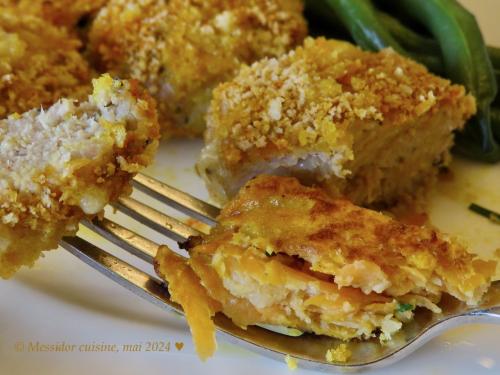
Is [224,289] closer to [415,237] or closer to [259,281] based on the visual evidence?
[259,281]

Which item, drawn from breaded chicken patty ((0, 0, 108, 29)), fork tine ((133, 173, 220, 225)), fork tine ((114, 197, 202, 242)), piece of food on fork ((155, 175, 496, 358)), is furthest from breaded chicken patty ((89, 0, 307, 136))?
piece of food on fork ((155, 175, 496, 358))

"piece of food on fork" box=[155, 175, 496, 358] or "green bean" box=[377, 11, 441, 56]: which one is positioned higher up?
"green bean" box=[377, 11, 441, 56]

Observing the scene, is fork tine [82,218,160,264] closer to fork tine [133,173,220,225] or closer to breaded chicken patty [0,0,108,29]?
fork tine [133,173,220,225]

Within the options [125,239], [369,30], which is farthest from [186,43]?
[125,239]

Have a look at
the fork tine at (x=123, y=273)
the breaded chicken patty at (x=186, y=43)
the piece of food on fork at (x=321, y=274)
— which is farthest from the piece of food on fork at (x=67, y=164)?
the breaded chicken patty at (x=186, y=43)

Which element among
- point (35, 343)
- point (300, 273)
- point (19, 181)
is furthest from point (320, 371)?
point (19, 181)

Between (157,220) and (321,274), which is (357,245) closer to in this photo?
(321,274)

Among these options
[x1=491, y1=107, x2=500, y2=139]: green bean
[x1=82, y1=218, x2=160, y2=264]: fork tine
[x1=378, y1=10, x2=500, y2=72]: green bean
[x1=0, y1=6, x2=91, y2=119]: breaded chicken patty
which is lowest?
[x1=82, y1=218, x2=160, y2=264]: fork tine
